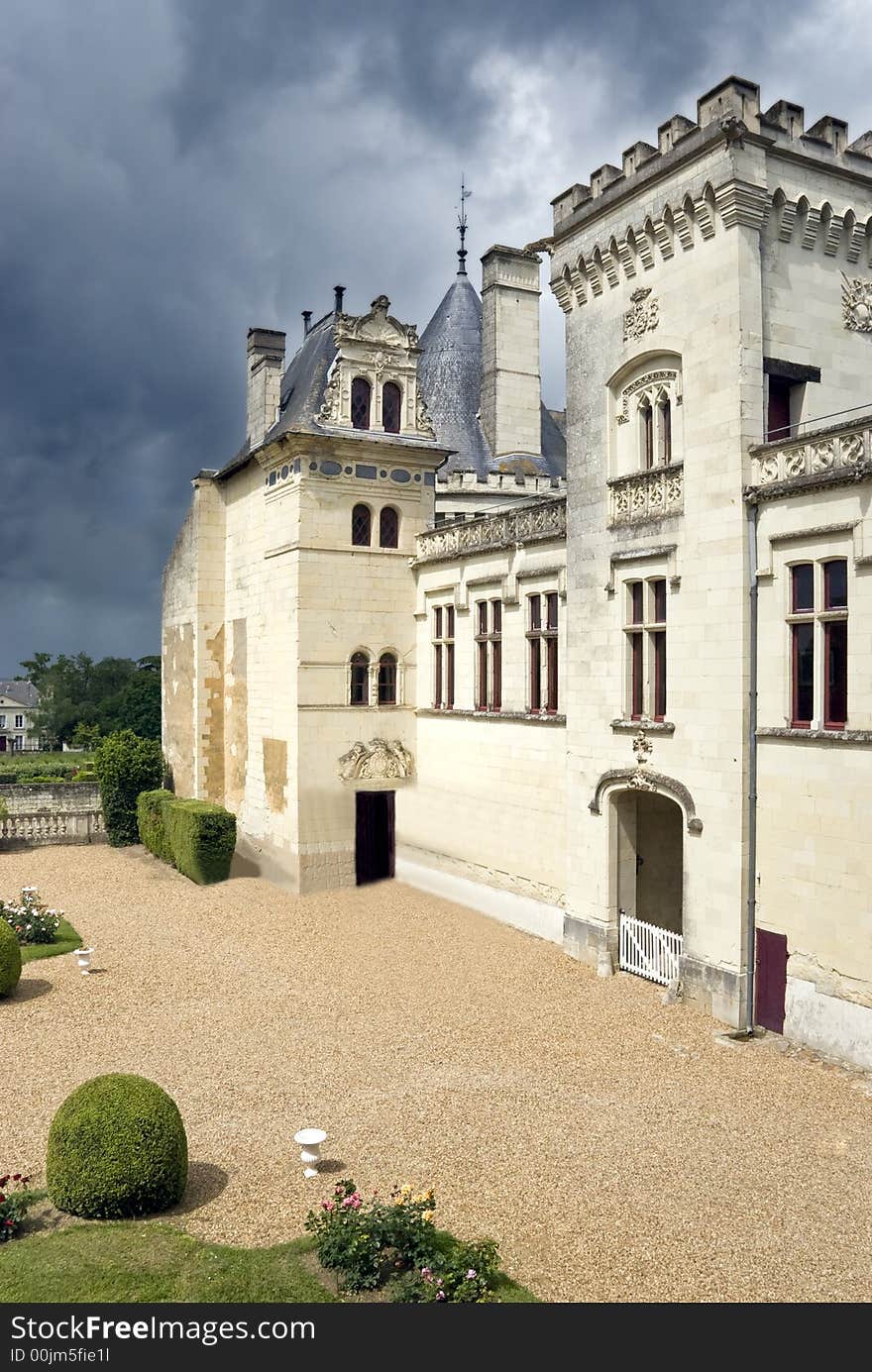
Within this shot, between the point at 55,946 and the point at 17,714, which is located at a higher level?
the point at 17,714

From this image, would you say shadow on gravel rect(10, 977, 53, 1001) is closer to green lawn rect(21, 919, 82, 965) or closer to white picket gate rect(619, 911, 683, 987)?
green lawn rect(21, 919, 82, 965)

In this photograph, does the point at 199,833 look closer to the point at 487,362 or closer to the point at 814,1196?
the point at 487,362

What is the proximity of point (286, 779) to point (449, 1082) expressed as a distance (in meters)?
11.9

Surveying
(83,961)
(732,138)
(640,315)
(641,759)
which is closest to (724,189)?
(732,138)

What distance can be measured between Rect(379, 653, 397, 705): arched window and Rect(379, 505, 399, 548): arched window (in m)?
2.71

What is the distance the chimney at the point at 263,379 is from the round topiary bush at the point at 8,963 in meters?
14.5

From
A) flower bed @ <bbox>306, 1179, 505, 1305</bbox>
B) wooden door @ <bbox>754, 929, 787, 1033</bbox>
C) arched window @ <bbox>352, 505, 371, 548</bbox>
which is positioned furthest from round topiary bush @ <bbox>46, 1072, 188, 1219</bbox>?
arched window @ <bbox>352, 505, 371, 548</bbox>

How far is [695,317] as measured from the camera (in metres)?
15.4

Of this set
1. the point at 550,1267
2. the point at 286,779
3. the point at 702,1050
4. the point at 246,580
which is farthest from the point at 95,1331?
the point at 246,580

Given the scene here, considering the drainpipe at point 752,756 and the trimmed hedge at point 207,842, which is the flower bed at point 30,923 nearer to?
the trimmed hedge at point 207,842

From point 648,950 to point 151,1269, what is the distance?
10453mm

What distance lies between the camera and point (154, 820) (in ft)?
93.7

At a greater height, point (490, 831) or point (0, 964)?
point (490, 831)

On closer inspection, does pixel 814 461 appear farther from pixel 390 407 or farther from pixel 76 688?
pixel 76 688
